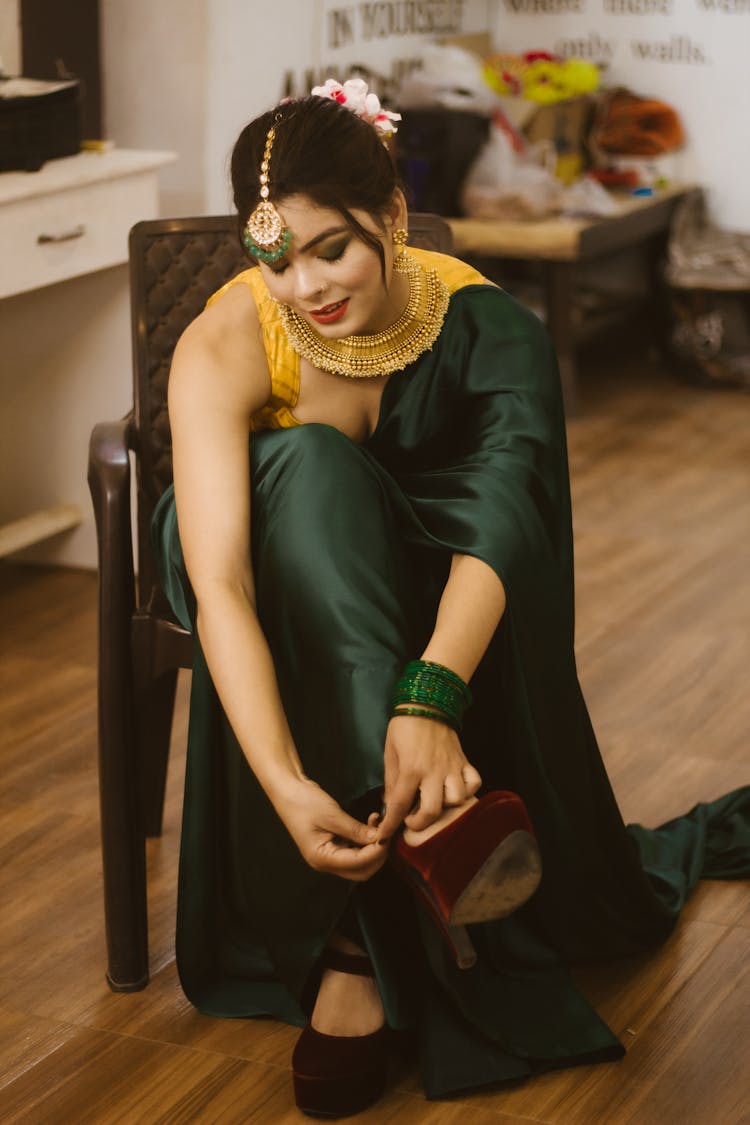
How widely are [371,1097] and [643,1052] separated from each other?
0.29 m

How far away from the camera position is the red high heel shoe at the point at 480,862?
4.31ft

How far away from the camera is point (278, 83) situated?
4.07 m

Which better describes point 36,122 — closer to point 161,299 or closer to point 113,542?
point 161,299

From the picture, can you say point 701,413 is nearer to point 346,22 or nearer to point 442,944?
point 346,22

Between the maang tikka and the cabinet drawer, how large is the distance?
1.25 meters

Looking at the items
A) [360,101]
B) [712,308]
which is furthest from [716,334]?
[360,101]

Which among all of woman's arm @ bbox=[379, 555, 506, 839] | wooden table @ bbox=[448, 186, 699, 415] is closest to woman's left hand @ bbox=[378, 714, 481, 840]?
woman's arm @ bbox=[379, 555, 506, 839]

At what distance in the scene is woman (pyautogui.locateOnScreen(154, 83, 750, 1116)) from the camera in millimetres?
1405

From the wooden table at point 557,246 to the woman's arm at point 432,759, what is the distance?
3.04m

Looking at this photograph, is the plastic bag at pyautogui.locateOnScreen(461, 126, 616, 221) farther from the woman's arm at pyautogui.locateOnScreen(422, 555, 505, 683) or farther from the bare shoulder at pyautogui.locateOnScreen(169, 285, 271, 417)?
the woman's arm at pyautogui.locateOnScreen(422, 555, 505, 683)

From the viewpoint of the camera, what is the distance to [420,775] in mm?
1352

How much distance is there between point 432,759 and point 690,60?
14.6 feet

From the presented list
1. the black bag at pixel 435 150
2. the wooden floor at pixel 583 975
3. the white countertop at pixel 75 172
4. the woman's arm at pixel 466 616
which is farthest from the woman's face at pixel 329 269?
the black bag at pixel 435 150

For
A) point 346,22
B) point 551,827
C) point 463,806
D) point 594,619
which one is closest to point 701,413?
point 346,22
